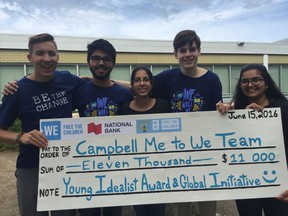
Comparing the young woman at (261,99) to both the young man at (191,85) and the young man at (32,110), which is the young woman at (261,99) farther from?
the young man at (32,110)

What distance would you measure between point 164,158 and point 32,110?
1319mm

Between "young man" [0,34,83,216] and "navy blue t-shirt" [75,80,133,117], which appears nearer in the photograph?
"young man" [0,34,83,216]

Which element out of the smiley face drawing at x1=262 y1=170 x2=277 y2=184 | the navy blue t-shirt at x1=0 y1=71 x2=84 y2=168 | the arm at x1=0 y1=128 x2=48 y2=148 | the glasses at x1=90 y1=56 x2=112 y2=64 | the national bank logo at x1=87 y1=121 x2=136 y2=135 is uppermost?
the glasses at x1=90 y1=56 x2=112 y2=64

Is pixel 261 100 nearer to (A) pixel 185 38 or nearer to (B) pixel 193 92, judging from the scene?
(B) pixel 193 92

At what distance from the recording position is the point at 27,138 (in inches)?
113

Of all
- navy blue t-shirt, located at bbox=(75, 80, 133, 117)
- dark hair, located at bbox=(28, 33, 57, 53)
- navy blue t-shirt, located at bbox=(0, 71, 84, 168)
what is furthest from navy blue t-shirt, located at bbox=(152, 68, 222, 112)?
dark hair, located at bbox=(28, 33, 57, 53)

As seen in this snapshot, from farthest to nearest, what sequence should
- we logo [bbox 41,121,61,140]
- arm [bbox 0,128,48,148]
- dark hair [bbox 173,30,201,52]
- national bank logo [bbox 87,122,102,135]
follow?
dark hair [bbox 173,30,201,52] < national bank logo [bbox 87,122,102,135] < we logo [bbox 41,121,61,140] < arm [bbox 0,128,48,148]

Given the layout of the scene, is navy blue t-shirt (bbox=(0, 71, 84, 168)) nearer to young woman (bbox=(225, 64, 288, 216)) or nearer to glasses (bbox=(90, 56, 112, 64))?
glasses (bbox=(90, 56, 112, 64))

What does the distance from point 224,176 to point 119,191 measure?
1019mm

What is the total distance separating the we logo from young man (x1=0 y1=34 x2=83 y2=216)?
2.1 inches

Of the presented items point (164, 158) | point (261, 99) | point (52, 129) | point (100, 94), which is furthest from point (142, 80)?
point (261, 99)

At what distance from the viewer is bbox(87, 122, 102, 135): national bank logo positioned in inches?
122

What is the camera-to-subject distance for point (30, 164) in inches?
118

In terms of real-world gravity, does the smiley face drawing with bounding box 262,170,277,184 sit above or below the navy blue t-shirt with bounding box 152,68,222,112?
below
